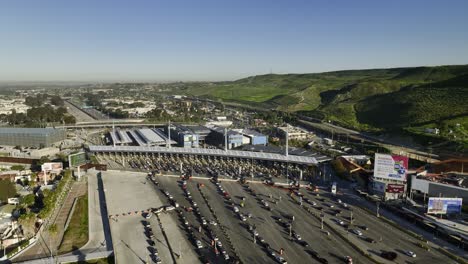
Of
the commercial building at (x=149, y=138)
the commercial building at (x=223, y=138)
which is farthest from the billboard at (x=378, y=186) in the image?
the commercial building at (x=149, y=138)

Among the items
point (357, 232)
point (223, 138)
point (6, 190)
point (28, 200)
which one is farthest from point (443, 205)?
point (6, 190)

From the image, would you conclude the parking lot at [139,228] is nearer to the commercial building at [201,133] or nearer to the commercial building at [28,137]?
the commercial building at [201,133]

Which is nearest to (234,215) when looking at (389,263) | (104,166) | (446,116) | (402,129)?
(389,263)

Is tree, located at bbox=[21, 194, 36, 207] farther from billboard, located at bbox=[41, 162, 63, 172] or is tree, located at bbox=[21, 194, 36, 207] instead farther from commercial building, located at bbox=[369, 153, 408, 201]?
commercial building, located at bbox=[369, 153, 408, 201]

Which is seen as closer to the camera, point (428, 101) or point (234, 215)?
point (234, 215)

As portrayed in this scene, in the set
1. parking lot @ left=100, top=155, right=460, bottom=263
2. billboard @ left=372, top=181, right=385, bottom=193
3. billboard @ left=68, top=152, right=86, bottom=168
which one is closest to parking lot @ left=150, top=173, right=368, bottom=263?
parking lot @ left=100, top=155, right=460, bottom=263

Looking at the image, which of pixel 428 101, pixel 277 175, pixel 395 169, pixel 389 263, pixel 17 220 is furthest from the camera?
pixel 428 101

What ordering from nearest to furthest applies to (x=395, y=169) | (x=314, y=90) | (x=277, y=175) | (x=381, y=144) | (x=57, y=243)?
(x=57, y=243) → (x=395, y=169) → (x=277, y=175) → (x=381, y=144) → (x=314, y=90)

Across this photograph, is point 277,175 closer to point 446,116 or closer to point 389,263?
point 389,263
